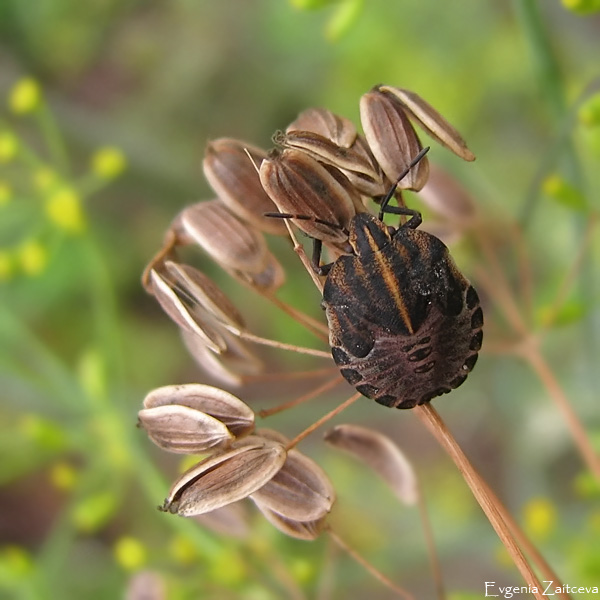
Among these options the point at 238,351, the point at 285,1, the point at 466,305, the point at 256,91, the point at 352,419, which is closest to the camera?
the point at 466,305

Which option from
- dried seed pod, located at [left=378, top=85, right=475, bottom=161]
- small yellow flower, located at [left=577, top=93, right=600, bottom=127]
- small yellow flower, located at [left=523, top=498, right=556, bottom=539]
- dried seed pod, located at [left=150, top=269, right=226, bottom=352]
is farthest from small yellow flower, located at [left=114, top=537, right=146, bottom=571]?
small yellow flower, located at [left=577, top=93, right=600, bottom=127]

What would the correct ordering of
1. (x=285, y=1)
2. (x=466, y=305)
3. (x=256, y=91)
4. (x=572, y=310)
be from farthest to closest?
(x=256, y=91)
(x=285, y=1)
(x=572, y=310)
(x=466, y=305)

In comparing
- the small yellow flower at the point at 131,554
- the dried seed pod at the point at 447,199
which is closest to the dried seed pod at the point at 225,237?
the dried seed pod at the point at 447,199

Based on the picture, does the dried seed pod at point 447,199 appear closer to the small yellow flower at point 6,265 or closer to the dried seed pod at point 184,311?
the dried seed pod at point 184,311

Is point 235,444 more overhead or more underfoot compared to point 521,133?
more underfoot

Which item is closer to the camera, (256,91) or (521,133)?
(521,133)

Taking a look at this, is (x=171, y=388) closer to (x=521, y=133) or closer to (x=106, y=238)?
(x=106, y=238)

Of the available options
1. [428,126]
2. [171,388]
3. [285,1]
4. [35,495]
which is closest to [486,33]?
[285,1]

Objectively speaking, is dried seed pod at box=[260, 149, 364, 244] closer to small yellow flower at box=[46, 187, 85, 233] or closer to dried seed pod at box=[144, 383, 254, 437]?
dried seed pod at box=[144, 383, 254, 437]
